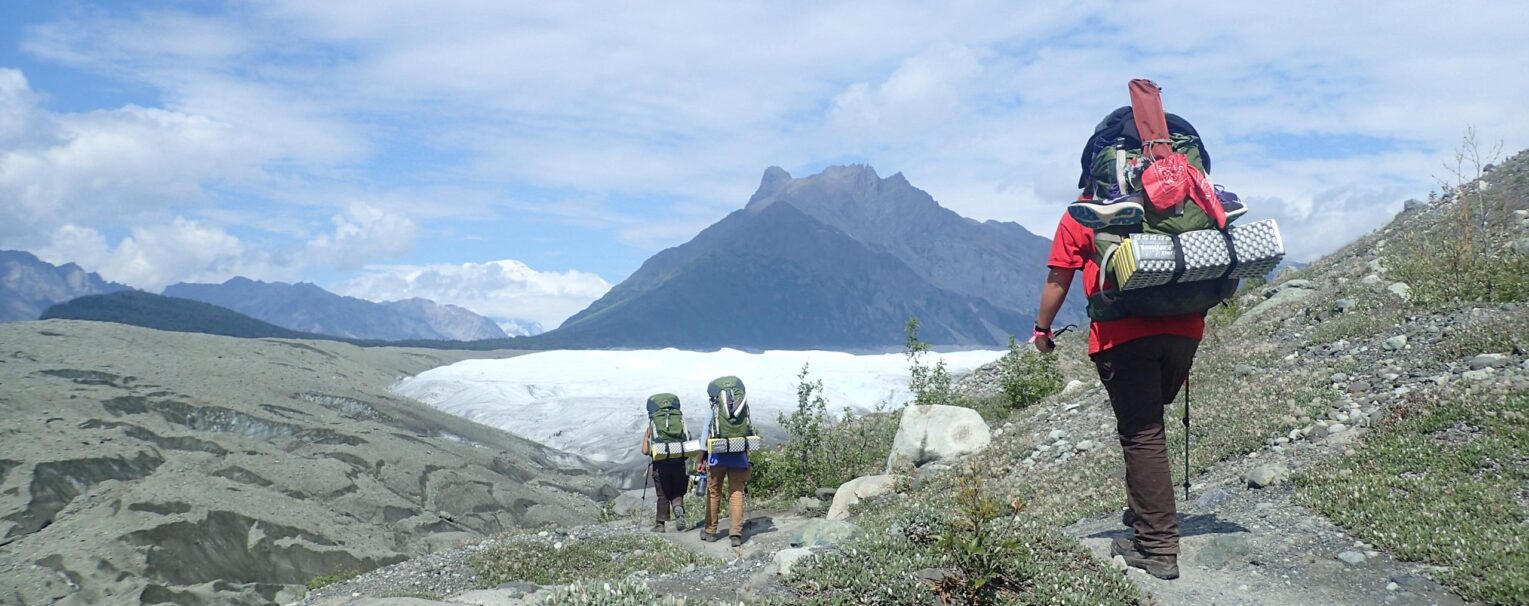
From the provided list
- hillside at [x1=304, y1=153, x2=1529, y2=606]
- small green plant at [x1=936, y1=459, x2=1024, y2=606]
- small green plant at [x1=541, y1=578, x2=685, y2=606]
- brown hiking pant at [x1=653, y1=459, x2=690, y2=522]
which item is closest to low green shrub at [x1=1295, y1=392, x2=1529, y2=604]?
hillside at [x1=304, y1=153, x2=1529, y2=606]

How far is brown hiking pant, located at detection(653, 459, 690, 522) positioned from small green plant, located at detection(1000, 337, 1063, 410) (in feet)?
24.5

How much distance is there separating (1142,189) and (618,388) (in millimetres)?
49159

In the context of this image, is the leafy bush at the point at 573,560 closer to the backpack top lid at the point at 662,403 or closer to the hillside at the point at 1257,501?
the hillside at the point at 1257,501

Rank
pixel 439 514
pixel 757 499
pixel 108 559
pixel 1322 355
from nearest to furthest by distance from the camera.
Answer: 1. pixel 1322 355
2. pixel 757 499
3. pixel 108 559
4. pixel 439 514

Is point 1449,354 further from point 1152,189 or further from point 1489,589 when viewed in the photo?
point 1152,189

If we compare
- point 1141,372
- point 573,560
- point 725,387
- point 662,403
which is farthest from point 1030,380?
point 1141,372

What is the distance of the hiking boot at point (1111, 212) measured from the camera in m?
5.07

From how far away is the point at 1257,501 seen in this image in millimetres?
7285

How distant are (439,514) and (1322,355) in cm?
2319

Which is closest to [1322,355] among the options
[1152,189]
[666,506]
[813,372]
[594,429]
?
[1152,189]

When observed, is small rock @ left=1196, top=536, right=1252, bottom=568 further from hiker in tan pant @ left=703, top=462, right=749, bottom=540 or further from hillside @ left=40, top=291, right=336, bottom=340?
hillside @ left=40, top=291, right=336, bottom=340

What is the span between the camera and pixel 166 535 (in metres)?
19.1

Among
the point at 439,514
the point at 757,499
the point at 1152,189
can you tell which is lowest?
the point at 439,514

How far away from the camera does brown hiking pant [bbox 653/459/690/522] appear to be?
45.4 ft
